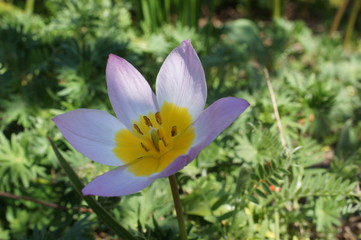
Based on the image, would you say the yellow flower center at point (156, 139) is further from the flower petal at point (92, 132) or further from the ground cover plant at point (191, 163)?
the ground cover plant at point (191, 163)

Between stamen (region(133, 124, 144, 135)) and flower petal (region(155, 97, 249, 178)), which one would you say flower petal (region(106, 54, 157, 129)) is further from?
flower petal (region(155, 97, 249, 178))

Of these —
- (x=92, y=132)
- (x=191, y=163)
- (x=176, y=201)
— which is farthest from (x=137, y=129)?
(x=191, y=163)

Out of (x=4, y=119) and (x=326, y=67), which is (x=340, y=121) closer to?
(x=326, y=67)

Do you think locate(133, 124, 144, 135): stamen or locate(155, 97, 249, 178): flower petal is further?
locate(133, 124, 144, 135): stamen

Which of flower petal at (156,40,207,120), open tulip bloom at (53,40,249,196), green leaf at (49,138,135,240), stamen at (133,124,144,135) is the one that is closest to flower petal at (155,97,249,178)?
open tulip bloom at (53,40,249,196)

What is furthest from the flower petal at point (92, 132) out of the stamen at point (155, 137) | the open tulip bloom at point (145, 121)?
the stamen at point (155, 137)
